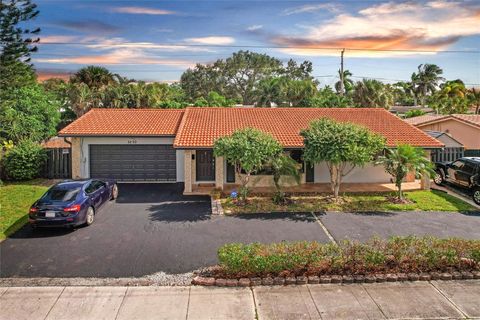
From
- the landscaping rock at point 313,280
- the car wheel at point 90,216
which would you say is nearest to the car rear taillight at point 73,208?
the car wheel at point 90,216

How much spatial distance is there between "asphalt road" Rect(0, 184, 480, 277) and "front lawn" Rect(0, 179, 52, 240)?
529 mm

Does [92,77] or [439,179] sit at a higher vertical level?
[92,77]

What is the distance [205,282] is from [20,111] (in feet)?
87.6

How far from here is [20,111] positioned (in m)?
29.7

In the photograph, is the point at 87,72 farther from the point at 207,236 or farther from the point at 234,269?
the point at 234,269

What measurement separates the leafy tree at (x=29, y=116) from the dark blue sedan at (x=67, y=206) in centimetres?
1415

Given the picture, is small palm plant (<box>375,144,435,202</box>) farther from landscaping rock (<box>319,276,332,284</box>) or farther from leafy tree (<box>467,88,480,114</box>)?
leafy tree (<box>467,88,480,114</box>)

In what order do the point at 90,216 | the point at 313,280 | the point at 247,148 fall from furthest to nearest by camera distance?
the point at 247,148 → the point at 90,216 → the point at 313,280

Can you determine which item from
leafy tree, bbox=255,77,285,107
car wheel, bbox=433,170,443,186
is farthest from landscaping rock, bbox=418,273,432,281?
leafy tree, bbox=255,77,285,107

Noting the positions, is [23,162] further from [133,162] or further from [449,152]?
[449,152]

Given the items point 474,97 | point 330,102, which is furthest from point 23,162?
point 474,97

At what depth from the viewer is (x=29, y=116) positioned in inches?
1166

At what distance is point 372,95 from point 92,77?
94.0 ft

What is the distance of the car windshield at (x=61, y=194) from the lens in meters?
13.2
